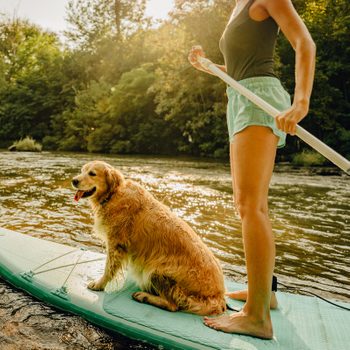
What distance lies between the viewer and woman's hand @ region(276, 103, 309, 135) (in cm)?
209

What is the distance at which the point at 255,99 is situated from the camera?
2271 mm

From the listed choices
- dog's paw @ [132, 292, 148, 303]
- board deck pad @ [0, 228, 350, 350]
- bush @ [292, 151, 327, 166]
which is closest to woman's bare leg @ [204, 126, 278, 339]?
board deck pad @ [0, 228, 350, 350]

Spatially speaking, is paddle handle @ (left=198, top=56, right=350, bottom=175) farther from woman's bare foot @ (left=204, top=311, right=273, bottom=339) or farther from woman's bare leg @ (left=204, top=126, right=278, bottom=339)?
woman's bare foot @ (left=204, top=311, right=273, bottom=339)

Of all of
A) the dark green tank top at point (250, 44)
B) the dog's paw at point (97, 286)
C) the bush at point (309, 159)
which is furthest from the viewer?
the bush at point (309, 159)

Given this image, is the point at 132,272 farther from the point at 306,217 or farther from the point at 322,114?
the point at 322,114

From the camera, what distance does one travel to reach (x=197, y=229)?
6.44m

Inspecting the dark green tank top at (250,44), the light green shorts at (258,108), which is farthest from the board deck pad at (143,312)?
the dark green tank top at (250,44)

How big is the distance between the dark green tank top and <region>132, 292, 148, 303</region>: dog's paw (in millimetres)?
1781

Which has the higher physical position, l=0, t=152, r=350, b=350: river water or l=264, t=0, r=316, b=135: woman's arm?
l=264, t=0, r=316, b=135: woman's arm

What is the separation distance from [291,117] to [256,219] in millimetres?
693

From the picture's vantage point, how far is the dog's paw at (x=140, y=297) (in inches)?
116

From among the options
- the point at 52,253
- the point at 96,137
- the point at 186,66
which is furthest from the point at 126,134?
the point at 52,253

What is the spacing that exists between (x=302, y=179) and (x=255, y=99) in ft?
40.9

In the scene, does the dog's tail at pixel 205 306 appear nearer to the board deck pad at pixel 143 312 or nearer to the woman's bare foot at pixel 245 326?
the board deck pad at pixel 143 312
